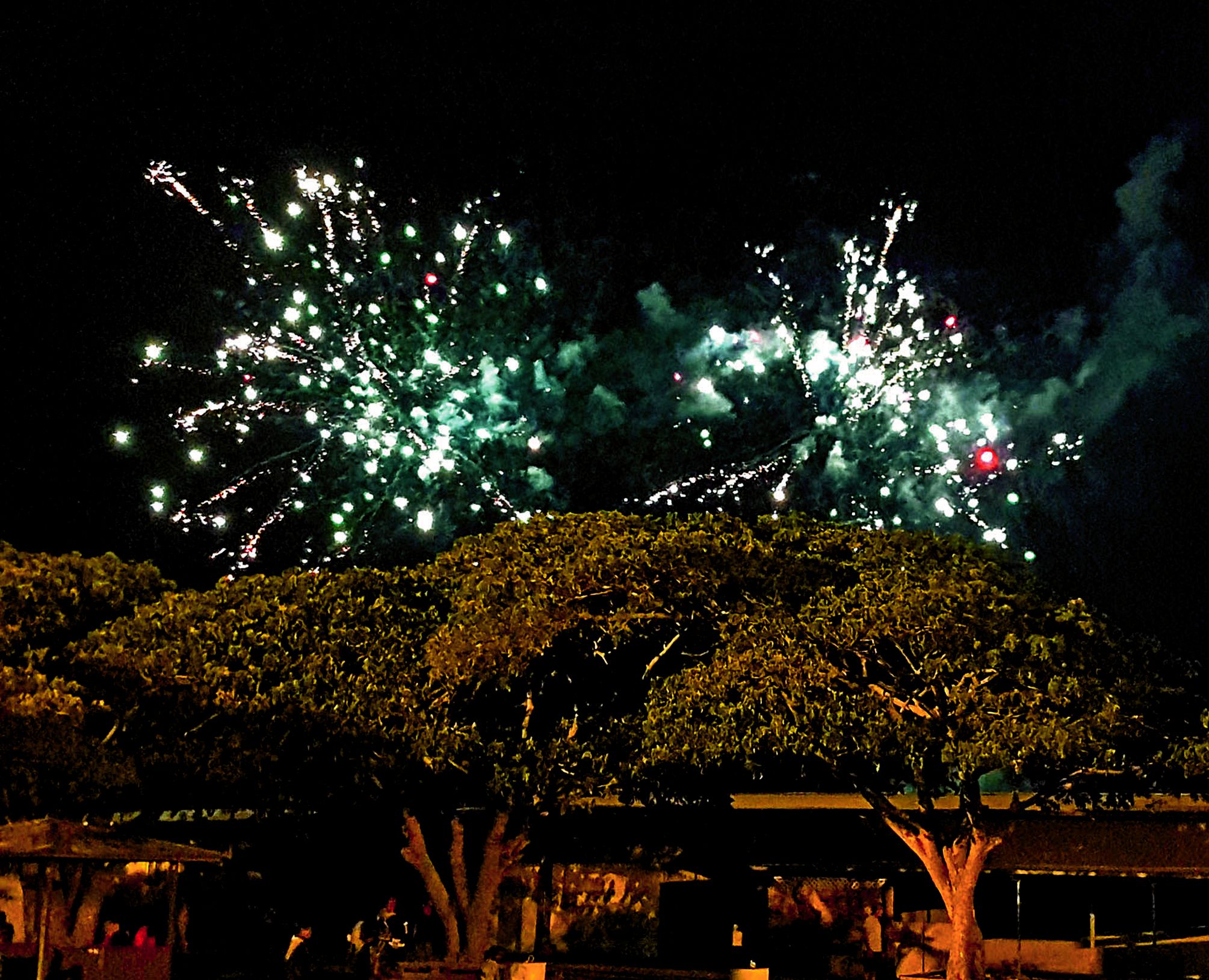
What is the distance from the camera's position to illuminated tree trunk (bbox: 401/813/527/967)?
18250 millimetres

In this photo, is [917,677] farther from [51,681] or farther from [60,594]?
[60,594]

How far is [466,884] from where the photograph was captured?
18.6 m

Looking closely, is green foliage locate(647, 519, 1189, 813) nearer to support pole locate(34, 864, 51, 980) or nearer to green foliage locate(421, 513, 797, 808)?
green foliage locate(421, 513, 797, 808)

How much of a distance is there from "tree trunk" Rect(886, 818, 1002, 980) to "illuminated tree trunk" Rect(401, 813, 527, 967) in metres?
5.54

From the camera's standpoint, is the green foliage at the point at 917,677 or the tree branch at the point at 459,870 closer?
the green foliage at the point at 917,677

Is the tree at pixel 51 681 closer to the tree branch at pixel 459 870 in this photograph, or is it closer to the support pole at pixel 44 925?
the support pole at pixel 44 925

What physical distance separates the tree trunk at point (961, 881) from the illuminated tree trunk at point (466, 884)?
5537mm

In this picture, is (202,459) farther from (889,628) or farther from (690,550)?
(889,628)

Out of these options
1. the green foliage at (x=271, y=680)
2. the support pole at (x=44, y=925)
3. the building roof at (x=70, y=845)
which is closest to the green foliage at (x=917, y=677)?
the green foliage at (x=271, y=680)

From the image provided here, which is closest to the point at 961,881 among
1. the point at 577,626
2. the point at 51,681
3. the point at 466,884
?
the point at 577,626

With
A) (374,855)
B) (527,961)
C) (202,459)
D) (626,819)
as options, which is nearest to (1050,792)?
(527,961)

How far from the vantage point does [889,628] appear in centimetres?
1391

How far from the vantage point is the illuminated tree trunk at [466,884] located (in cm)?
1825

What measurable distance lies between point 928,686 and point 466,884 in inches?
289
